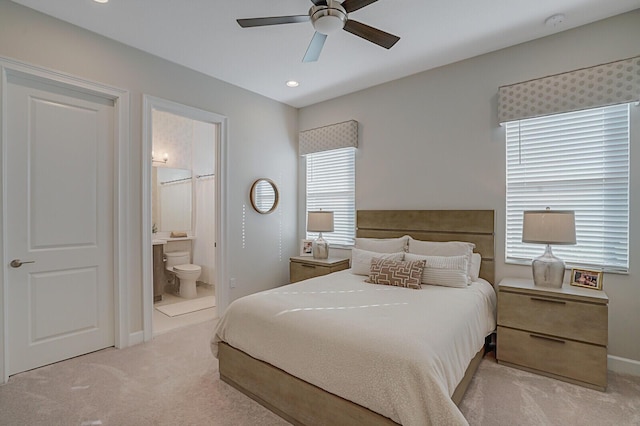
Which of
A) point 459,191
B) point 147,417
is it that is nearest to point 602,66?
point 459,191

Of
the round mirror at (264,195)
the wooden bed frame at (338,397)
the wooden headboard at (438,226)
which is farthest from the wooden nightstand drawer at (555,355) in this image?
the round mirror at (264,195)

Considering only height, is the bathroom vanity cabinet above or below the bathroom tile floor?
above

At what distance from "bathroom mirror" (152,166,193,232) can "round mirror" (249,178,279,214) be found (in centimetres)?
181

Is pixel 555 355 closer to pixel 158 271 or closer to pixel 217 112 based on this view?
pixel 217 112

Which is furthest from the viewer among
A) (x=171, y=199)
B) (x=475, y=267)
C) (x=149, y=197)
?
(x=171, y=199)

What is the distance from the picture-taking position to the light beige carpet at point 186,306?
4.10 m

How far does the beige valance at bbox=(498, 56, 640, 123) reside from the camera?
2.47 m

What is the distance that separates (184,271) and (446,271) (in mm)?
3610

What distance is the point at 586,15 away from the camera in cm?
256

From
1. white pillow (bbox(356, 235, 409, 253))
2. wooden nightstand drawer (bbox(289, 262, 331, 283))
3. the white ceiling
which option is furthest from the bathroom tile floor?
the white ceiling

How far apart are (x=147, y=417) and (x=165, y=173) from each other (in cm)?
406

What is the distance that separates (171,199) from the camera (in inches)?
208

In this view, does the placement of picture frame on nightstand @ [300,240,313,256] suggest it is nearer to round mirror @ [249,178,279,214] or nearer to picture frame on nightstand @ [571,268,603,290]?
round mirror @ [249,178,279,214]

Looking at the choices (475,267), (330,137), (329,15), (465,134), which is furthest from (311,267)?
(329,15)
